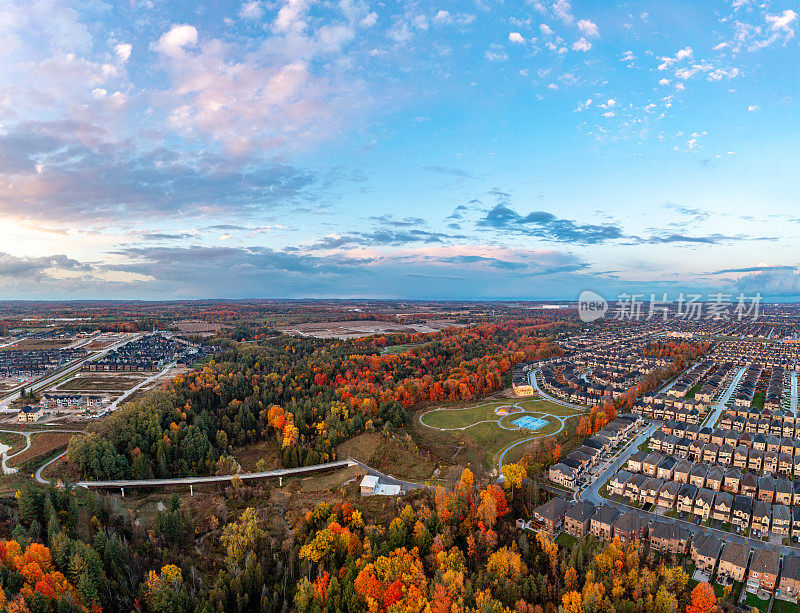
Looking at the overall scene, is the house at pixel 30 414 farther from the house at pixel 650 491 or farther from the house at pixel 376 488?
the house at pixel 650 491

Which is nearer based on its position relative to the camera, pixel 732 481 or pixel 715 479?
pixel 715 479

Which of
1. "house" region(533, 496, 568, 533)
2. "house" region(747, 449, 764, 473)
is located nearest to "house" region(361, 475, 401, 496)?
"house" region(533, 496, 568, 533)

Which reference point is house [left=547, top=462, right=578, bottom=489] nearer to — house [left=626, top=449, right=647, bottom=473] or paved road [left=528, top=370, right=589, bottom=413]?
house [left=626, top=449, right=647, bottom=473]

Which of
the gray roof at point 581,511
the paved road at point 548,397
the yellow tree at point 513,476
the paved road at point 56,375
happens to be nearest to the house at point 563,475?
the yellow tree at point 513,476

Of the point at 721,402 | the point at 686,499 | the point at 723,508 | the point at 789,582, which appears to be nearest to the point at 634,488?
the point at 686,499

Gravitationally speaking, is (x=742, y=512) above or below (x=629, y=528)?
above

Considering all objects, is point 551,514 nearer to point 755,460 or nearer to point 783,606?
point 783,606
